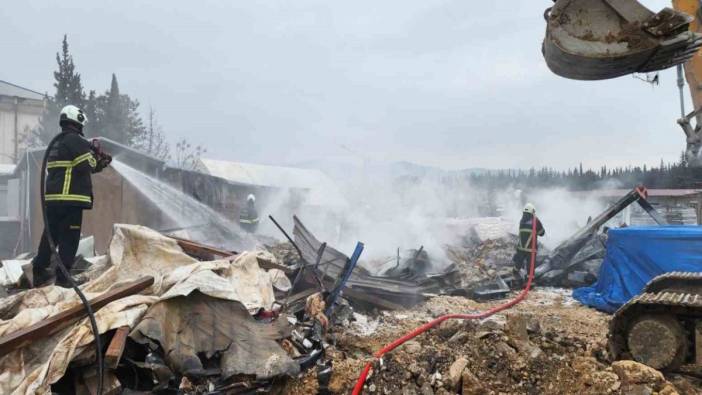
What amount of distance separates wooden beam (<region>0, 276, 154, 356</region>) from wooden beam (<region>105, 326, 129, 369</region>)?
41 cm

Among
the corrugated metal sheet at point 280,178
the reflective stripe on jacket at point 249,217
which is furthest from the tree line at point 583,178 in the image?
the reflective stripe on jacket at point 249,217

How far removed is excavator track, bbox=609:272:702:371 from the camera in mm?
4074

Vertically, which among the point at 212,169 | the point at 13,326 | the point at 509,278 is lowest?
the point at 509,278

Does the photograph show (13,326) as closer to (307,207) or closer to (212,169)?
(307,207)

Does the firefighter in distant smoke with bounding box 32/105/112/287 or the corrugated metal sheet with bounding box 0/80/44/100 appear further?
the corrugated metal sheet with bounding box 0/80/44/100

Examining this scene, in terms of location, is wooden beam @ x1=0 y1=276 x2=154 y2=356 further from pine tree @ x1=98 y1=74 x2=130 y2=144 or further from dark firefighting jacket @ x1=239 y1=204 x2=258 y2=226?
pine tree @ x1=98 y1=74 x2=130 y2=144

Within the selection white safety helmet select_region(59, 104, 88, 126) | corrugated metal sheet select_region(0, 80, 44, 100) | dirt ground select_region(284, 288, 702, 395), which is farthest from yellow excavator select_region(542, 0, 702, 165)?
corrugated metal sheet select_region(0, 80, 44, 100)

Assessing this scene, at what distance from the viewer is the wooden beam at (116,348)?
3125mm

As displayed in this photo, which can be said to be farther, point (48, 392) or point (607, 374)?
point (607, 374)

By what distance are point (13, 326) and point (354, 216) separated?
15.2m

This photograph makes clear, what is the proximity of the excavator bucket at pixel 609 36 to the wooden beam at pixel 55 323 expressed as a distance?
150 inches

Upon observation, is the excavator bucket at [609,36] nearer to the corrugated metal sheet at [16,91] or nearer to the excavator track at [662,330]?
the excavator track at [662,330]

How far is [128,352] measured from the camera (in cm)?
345

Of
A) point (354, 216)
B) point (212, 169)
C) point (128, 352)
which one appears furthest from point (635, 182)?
point (128, 352)
